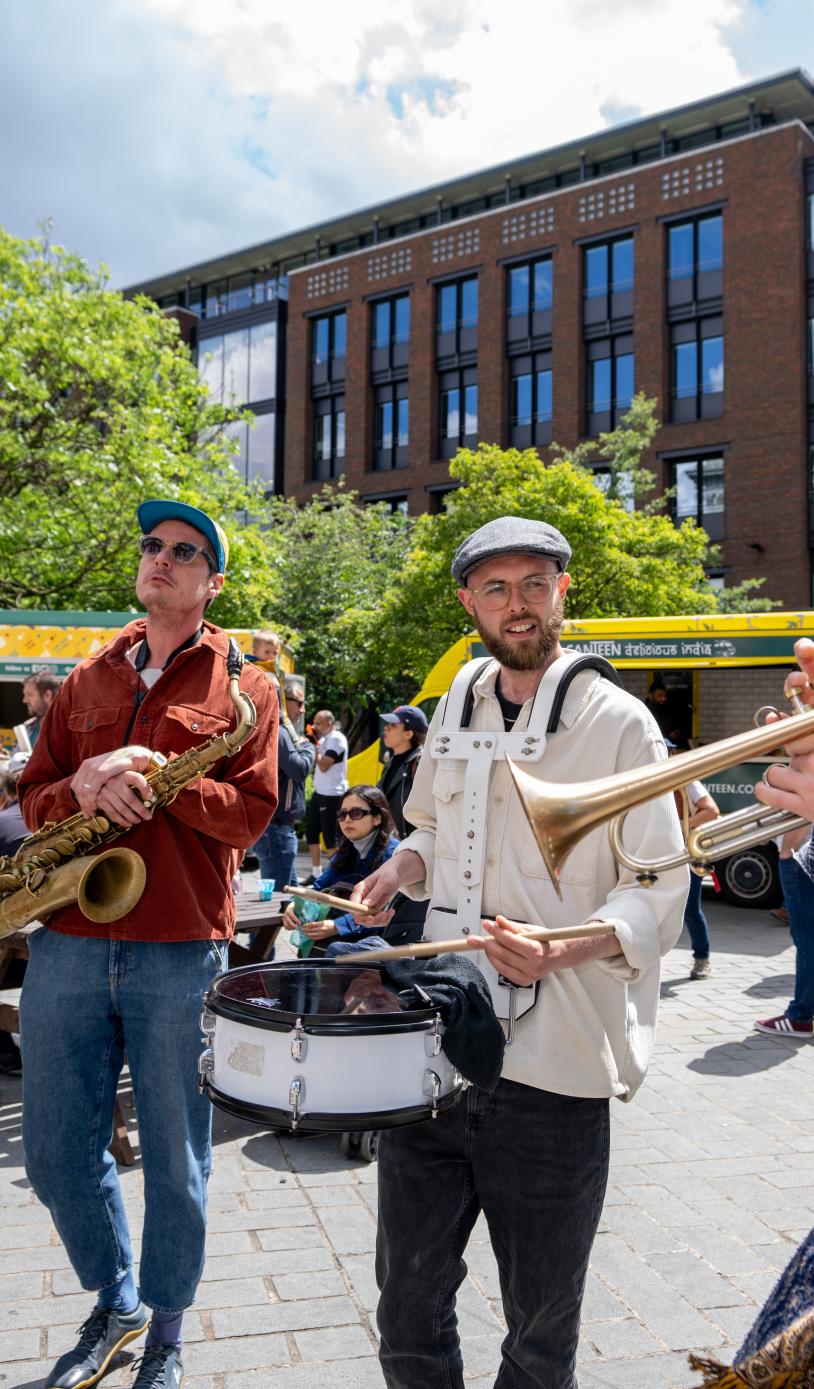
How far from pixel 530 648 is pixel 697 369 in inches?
1316

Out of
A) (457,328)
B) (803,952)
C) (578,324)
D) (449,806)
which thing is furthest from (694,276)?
(449,806)

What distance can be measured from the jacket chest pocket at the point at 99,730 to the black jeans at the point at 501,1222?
1302mm

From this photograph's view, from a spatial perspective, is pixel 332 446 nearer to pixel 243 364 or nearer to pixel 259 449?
pixel 259 449

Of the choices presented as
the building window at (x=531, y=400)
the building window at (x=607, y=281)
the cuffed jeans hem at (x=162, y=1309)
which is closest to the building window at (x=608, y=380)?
the building window at (x=607, y=281)

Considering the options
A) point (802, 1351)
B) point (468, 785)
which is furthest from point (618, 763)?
point (802, 1351)

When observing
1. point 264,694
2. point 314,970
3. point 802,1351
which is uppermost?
point 264,694

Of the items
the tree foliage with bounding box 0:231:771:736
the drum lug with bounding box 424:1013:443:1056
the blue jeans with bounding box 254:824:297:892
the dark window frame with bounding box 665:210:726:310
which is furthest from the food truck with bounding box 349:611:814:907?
the dark window frame with bounding box 665:210:726:310

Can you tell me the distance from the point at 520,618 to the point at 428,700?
35.6 ft

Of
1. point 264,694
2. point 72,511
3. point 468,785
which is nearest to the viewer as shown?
point 468,785

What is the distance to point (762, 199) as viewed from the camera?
102 ft

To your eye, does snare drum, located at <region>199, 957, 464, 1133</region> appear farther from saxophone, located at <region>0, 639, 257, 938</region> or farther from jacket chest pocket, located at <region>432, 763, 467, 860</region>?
saxophone, located at <region>0, 639, 257, 938</region>

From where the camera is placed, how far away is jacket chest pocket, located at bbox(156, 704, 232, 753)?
2.82 meters

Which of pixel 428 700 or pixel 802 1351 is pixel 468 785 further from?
pixel 428 700

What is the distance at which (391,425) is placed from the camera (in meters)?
39.8
